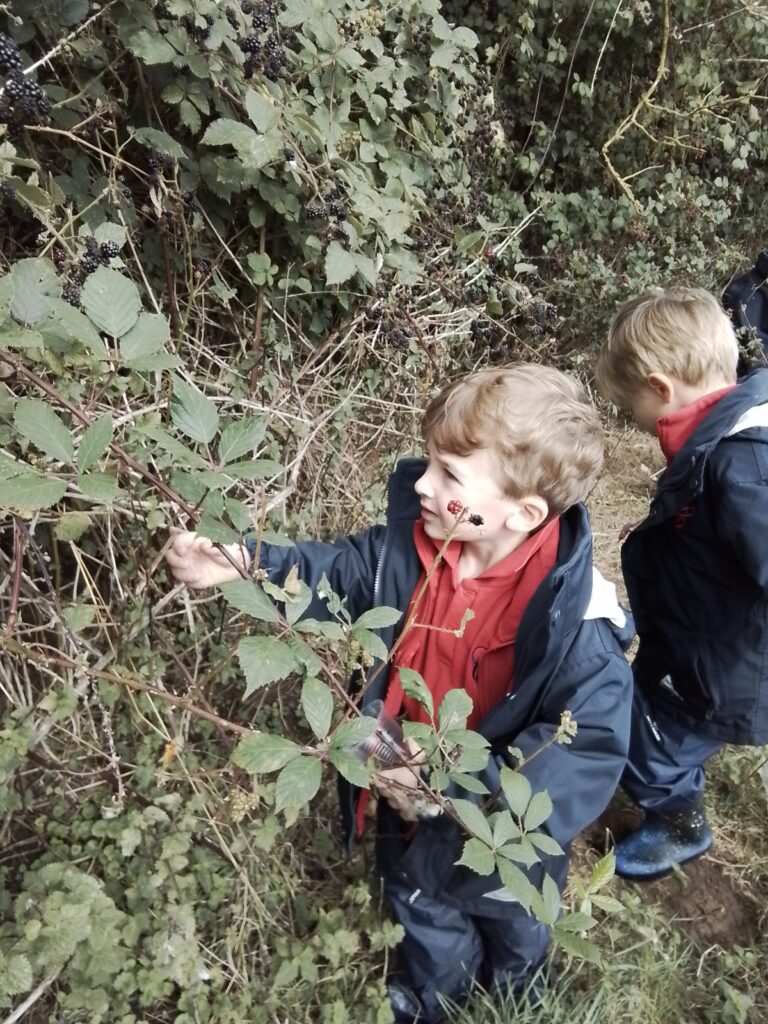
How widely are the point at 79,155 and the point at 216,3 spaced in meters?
0.57

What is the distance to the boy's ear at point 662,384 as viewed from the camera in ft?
6.71

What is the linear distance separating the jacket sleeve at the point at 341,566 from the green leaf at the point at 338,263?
2.54 feet

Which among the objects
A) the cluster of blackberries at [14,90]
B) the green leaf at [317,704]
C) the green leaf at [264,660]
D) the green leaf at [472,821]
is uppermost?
the cluster of blackberries at [14,90]

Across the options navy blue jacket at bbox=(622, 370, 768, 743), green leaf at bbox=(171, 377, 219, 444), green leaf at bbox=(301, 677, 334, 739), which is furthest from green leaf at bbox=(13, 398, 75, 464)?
navy blue jacket at bbox=(622, 370, 768, 743)

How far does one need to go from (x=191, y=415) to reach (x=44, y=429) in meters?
Result: 0.18

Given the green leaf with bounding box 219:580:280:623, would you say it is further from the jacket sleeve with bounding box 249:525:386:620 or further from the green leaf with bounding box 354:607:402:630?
the jacket sleeve with bounding box 249:525:386:620

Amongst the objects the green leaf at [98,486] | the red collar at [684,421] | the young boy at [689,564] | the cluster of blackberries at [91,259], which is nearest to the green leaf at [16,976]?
the green leaf at [98,486]

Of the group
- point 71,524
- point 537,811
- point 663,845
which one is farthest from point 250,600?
point 663,845

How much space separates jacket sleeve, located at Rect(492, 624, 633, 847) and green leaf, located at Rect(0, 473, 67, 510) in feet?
3.39

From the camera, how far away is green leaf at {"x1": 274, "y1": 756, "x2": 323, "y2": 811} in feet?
2.61

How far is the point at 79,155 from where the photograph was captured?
1.95 m

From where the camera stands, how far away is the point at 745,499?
5.84ft

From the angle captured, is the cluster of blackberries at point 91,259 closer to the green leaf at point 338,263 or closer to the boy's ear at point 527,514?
the green leaf at point 338,263

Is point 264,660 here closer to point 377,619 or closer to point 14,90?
point 377,619
